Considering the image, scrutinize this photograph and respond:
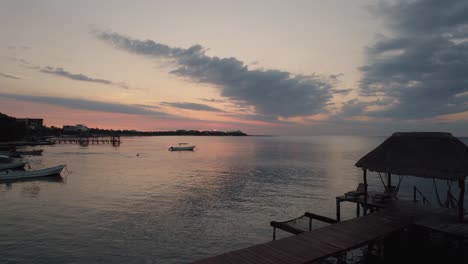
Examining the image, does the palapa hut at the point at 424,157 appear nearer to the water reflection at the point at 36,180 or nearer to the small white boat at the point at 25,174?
the water reflection at the point at 36,180

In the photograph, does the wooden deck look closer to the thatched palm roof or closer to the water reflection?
the thatched palm roof

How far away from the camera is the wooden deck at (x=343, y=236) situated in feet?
36.1

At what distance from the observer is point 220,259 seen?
423 inches

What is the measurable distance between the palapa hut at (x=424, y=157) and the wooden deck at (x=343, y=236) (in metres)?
1.77

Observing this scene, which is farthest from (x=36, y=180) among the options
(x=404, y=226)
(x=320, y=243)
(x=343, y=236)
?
(x=404, y=226)

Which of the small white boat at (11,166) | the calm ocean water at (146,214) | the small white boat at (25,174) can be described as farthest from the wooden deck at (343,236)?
the small white boat at (11,166)

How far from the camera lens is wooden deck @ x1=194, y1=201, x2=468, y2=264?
36.1 feet

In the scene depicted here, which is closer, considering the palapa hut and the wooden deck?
the wooden deck

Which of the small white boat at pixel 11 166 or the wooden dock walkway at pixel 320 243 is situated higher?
the wooden dock walkway at pixel 320 243

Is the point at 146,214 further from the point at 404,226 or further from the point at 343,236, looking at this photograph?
the point at 404,226

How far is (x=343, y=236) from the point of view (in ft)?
43.5

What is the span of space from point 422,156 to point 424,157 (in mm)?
148

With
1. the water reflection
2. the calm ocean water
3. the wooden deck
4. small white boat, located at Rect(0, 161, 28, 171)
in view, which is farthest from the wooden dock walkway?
small white boat, located at Rect(0, 161, 28, 171)

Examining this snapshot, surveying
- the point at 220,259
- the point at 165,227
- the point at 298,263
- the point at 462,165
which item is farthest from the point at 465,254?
the point at 165,227
